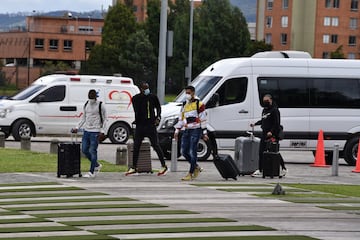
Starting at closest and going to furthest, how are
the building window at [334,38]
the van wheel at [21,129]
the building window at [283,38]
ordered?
the van wheel at [21,129] → the building window at [334,38] → the building window at [283,38]

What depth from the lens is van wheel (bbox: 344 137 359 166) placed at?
2614 centimetres

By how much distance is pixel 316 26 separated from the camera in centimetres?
10506

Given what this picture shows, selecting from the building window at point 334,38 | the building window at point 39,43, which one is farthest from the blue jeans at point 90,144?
the building window at point 334,38

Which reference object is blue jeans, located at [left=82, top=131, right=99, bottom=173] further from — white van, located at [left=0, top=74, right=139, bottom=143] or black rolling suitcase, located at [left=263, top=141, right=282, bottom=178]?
white van, located at [left=0, top=74, right=139, bottom=143]

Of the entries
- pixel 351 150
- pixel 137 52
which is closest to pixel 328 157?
pixel 351 150

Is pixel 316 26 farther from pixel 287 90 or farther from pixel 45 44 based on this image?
pixel 287 90

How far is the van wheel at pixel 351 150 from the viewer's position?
85.8 ft

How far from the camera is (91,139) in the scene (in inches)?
754

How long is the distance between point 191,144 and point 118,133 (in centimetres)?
1314

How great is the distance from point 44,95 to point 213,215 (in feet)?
60.1

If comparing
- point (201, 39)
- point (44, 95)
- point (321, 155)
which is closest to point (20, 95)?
point (44, 95)

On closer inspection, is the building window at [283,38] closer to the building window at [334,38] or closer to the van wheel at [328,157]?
the building window at [334,38]

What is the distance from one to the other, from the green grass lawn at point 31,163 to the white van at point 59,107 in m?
6.42

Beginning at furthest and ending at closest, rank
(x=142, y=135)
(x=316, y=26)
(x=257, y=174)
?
1. (x=316, y=26)
2. (x=257, y=174)
3. (x=142, y=135)
